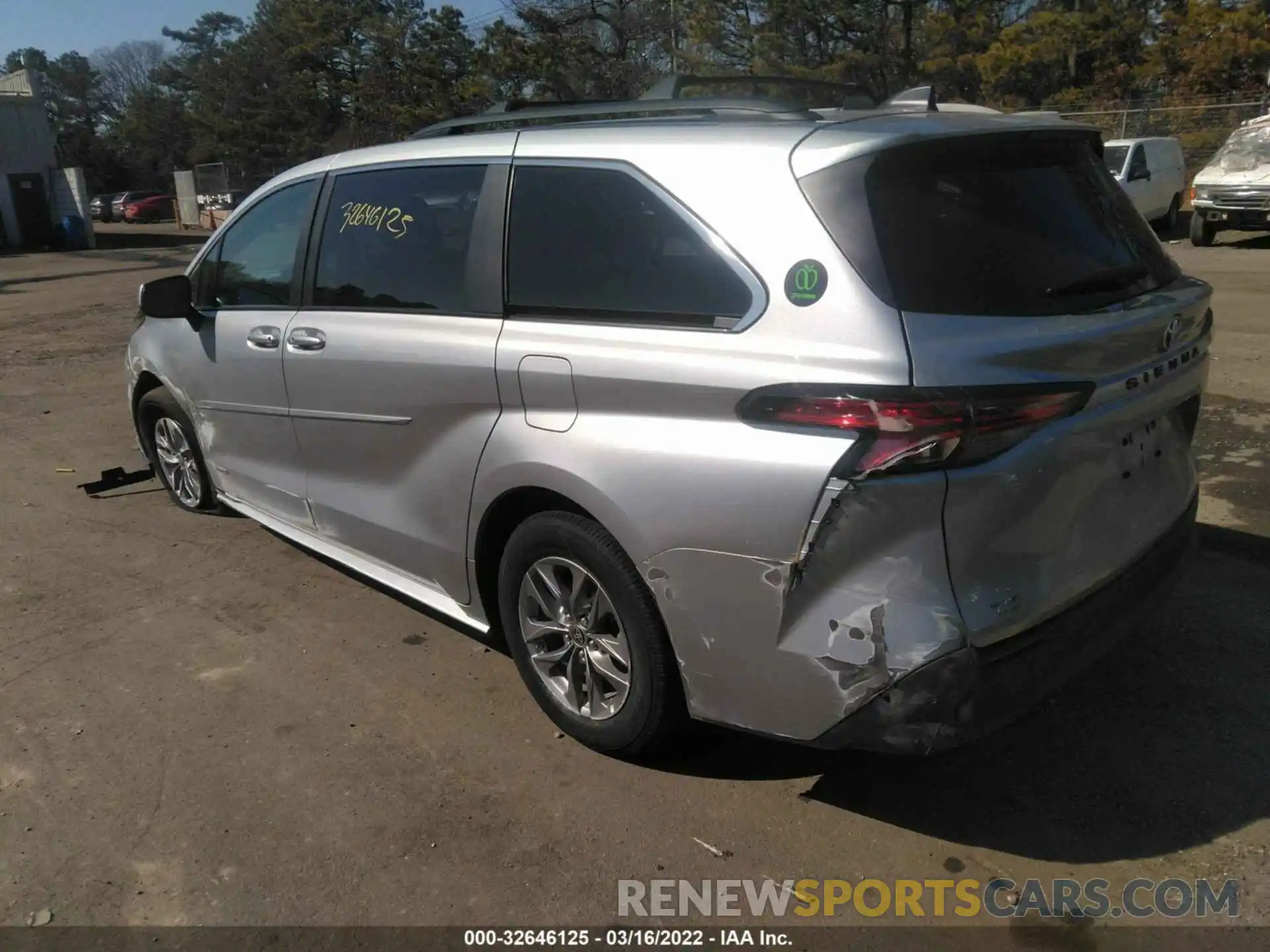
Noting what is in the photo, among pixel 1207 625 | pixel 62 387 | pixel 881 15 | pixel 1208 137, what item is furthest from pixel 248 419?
pixel 881 15

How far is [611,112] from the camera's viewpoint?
3.40m

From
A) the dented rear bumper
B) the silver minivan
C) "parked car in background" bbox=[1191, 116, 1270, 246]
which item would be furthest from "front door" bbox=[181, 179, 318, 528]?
"parked car in background" bbox=[1191, 116, 1270, 246]

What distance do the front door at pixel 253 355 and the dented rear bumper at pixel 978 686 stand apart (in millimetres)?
2701

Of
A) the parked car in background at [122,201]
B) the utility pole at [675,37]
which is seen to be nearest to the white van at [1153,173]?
the utility pole at [675,37]

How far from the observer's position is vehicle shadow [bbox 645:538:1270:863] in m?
2.79

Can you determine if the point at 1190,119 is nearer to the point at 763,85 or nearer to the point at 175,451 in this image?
the point at 763,85

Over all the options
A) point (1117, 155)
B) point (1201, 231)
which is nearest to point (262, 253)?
point (1201, 231)

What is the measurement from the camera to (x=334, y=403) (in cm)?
387

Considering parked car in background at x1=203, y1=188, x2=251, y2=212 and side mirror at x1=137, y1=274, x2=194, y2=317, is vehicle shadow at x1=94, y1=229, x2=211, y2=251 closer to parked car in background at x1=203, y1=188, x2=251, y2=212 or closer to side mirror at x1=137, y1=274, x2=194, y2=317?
parked car in background at x1=203, y1=188, x2=251, y2=212

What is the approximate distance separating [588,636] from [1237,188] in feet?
55.2

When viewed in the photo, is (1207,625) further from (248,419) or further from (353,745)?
(248,419)

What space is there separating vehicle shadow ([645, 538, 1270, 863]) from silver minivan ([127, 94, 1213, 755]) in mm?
481

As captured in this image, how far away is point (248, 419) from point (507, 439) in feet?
6.16

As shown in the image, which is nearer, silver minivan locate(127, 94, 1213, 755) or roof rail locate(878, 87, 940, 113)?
silver minivan locate(127, 94, 1213, 755)
